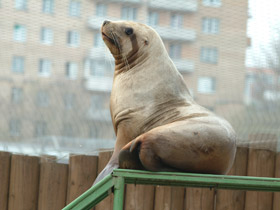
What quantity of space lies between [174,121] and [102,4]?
170 centimetres

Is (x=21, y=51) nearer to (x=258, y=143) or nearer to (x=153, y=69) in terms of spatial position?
(x=153, y=69)

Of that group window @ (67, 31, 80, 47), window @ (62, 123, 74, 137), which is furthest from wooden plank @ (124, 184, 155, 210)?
window @ (67, 31, 80, 47)

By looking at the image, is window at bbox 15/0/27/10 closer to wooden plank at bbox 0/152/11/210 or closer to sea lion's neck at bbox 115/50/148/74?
wooden plank at bbox 0/152/11/210

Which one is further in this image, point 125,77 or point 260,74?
point 260,74

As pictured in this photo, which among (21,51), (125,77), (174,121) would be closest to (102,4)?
(21,51)

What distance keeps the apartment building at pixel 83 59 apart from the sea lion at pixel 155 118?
1.16 metres

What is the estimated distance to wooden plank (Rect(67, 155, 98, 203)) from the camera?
3.45m

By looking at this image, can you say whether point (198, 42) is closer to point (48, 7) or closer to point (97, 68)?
point (97, 68)

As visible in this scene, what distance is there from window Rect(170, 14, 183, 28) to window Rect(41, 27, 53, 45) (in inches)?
36.7

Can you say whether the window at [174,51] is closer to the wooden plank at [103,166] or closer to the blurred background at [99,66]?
the blurred background at [99,66]

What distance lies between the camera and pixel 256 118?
3.74 metres

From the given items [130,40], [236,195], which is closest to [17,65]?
[130,40]

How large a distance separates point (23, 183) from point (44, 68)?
0.87 m

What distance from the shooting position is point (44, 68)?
369 centimetres
